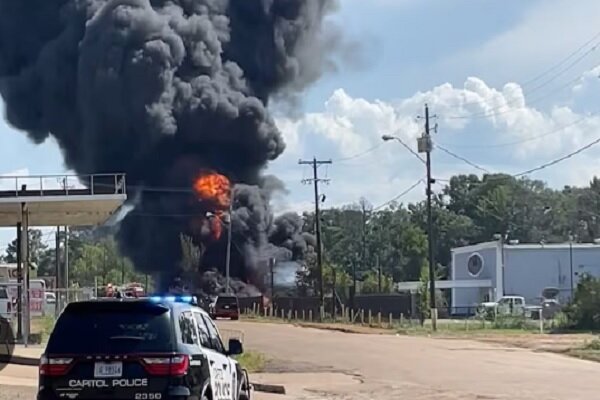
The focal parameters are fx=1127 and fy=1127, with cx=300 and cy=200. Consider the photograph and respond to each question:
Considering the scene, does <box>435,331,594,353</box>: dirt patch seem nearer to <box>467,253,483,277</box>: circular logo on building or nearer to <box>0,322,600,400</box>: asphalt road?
<box>0,322,600,400</box>: asphalt road

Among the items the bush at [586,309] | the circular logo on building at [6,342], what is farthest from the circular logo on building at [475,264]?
the circular logo on building at [6,342]

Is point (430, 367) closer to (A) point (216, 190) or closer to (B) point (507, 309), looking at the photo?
(B) point (507, 309)

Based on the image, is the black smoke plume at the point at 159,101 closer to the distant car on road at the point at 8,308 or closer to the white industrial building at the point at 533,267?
the white industrial building at the point at 533,267

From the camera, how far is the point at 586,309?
53.9 metres

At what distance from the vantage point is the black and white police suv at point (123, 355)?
10836 mm

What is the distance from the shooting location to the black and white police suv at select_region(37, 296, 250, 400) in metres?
10.8

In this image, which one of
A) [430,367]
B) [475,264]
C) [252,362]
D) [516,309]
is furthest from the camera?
[475,264]

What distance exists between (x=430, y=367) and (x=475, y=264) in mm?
66610

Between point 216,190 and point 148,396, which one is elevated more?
point 216,190

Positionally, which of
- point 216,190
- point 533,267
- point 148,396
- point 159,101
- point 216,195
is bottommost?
point 148,396

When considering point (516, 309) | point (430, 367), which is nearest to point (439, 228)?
point (516, 309)

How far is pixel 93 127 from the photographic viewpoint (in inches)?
3248

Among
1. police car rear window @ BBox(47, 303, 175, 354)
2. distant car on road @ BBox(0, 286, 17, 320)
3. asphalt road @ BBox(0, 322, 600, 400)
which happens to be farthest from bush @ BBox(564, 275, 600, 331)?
police car rear window @ BBox(47, 303, 175, 354)

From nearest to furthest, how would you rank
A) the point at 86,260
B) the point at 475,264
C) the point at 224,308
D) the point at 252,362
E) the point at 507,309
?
the point at 252,362 → the point at 224,308 → the point at 507,309 → the point at 475,264 → the point at 86,260
